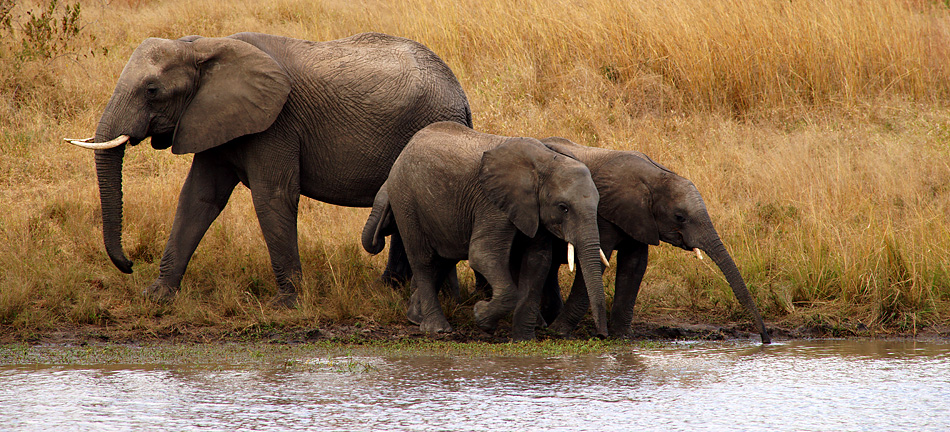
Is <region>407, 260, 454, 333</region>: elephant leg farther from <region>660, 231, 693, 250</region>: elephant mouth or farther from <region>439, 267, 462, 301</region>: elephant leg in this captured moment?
<region>660, 231, 693, 250</region>: elephant mouth

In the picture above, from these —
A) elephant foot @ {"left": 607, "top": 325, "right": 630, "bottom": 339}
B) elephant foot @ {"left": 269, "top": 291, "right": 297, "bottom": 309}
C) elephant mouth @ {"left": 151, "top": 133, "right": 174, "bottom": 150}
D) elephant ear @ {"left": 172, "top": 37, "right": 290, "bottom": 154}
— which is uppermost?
elephant ear @ {"left": 172, "top": 37, "right": 290, "bottom": 154}

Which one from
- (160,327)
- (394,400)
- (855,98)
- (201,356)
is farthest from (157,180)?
(855,98)

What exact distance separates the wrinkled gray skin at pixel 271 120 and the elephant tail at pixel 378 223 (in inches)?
15.2

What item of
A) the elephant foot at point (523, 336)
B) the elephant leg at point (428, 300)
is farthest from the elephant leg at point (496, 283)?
the elephant leg at point (428, 300)

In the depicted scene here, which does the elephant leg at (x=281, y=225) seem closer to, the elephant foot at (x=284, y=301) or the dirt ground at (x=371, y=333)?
the elephant foot at (x=284, y=301)

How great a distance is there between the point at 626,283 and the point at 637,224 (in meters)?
0.41

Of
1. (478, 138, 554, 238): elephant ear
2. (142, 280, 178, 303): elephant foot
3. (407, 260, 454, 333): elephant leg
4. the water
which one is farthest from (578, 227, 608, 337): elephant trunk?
(142, 280, 178, 303): elephant foot

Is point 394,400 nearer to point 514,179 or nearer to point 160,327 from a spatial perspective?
point 514,179

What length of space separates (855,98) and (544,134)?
11.2 feet

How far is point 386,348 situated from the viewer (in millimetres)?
6645

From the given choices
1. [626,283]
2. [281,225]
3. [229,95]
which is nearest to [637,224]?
[626,283]

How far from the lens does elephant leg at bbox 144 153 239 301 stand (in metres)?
7.64

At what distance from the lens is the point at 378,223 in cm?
734

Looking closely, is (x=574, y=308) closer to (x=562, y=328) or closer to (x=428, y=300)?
(x=562, y=328)
